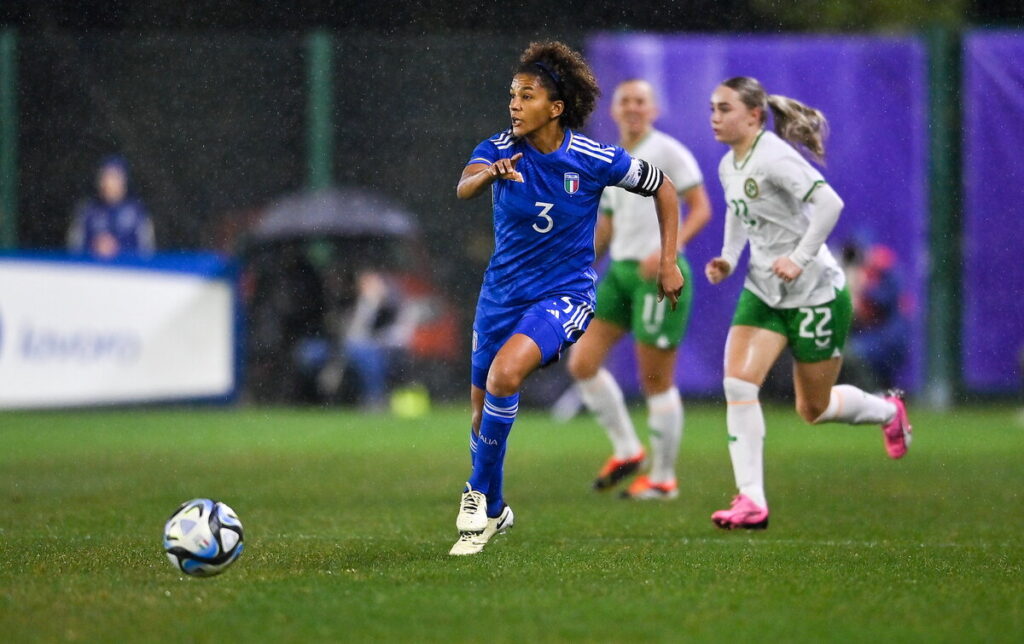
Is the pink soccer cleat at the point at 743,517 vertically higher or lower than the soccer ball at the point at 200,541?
lower

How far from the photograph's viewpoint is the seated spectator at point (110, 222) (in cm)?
1571

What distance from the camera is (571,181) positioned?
687cm

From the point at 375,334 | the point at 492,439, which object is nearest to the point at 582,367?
the point at 492,439

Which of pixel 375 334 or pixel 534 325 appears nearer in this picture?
pixel 534 325

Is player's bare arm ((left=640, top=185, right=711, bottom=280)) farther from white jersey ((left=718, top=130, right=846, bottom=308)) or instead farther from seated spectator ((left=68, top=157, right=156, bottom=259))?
seated spectator ((left=68, top=157, right=156, bottom=259))

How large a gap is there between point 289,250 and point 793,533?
32.0ft

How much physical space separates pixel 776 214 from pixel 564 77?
1492 millimetres

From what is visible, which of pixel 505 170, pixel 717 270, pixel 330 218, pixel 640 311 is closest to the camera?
pixel 505 170

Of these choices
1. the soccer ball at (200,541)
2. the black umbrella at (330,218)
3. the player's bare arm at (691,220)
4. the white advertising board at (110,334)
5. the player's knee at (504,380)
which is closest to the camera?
the soccer ball at (200,541)

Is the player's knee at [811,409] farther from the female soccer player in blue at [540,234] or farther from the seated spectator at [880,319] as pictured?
the seated spectator at [880,319]

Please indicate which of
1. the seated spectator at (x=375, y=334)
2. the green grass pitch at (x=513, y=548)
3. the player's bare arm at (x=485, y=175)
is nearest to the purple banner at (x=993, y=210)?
the green grass pitch at (x=513, y=548)

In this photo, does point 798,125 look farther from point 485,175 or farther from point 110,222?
point 110,222

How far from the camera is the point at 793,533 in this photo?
743 cm

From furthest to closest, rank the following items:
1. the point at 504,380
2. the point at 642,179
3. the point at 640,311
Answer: the point at 640,311 < the point at 642,179 < the point at 504,380
